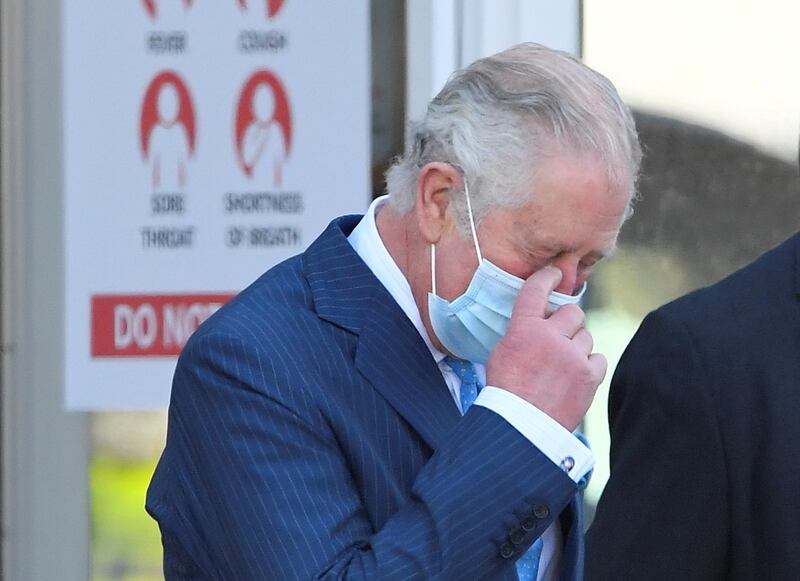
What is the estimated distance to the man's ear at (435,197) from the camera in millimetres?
2006

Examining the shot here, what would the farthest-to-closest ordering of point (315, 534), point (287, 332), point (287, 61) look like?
point (287, 61) < point (287, 332) < point (315, 534)

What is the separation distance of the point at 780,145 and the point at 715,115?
7.9 inches

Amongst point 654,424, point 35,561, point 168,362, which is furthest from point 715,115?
point 35,561

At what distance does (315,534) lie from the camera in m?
1.77

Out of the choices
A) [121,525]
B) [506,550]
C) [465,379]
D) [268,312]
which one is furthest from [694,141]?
[506,550]

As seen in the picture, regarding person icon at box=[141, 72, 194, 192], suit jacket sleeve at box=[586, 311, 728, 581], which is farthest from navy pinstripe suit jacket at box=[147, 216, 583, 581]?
person icon at box=[141, 72, 194, 192]

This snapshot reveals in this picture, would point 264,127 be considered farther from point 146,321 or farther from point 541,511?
point 541,511

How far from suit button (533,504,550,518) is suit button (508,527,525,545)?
0.03 m

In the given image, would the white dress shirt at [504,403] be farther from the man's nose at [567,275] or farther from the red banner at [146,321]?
the red banner at [146,321]

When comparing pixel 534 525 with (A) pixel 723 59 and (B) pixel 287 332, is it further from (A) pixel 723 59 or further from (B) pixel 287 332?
(A) pixel 723 59

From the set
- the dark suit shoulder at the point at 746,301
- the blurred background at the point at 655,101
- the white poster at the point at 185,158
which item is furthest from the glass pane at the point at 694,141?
the dark suit shoulder at the point at 746,301

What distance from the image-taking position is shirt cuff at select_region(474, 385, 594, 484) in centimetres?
182

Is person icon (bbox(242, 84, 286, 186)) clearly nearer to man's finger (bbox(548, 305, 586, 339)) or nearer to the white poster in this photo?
the white poster

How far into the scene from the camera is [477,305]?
198 cm
